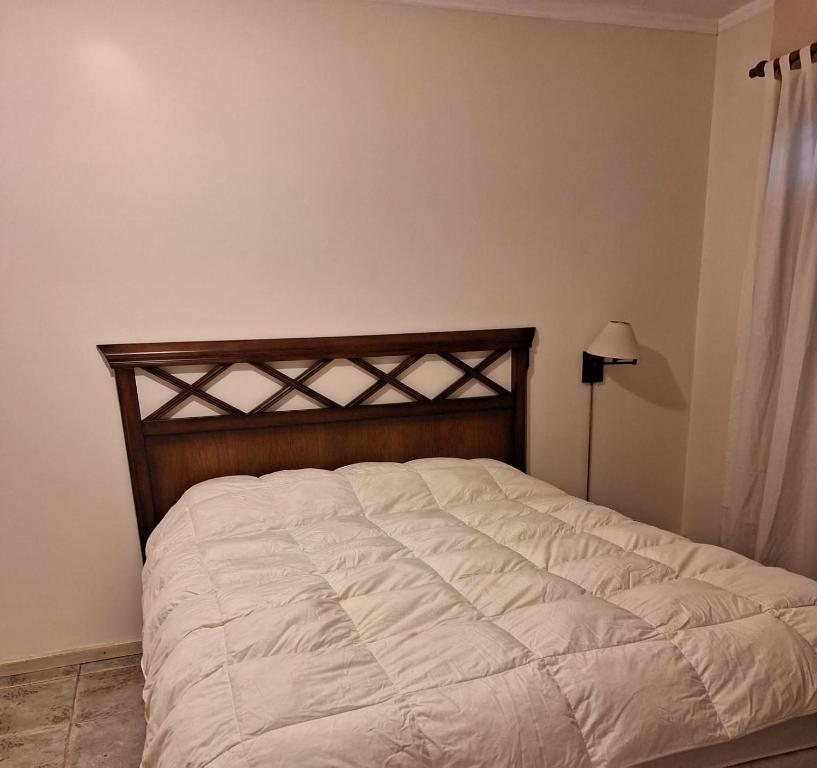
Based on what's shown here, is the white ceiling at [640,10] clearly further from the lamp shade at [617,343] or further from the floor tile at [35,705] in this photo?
the floor tile at [35,705]

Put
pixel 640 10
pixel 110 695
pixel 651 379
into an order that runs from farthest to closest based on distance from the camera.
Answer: pixel 651 379 < pixel 640 10 < pixel 110 695

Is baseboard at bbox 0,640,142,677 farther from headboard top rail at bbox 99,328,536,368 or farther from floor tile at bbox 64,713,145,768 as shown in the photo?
headboard top rail at bbox 99,328,536,368

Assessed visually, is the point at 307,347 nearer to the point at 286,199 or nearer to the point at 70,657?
the point at 286,199

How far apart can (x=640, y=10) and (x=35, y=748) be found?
11.9ft

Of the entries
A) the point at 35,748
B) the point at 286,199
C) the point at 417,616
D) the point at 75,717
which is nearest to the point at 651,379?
the point at 286,199

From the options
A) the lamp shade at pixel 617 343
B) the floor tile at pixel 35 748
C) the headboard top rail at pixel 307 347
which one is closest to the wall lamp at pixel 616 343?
the lamp shade at pixel 617 343

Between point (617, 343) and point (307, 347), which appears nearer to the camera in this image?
point (307, 347)

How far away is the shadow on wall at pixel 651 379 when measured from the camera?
9.92ft

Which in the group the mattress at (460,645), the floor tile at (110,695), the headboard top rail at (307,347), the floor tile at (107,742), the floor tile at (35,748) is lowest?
the floor tile at (110,695)

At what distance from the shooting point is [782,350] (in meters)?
2.53

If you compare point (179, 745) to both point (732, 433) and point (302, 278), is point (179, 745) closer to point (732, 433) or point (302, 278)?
point (302, 278)

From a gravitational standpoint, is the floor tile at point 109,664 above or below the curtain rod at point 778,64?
below

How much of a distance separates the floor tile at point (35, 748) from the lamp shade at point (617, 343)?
2.47 metres

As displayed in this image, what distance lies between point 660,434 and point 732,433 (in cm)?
43
